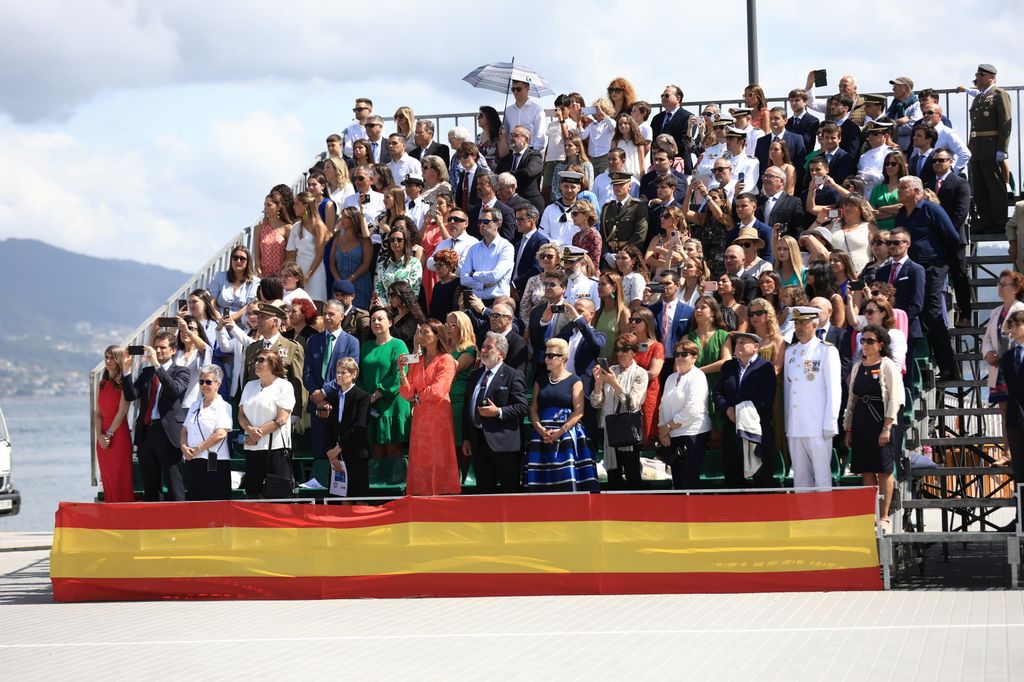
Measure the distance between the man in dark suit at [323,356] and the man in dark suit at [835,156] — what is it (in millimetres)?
6031

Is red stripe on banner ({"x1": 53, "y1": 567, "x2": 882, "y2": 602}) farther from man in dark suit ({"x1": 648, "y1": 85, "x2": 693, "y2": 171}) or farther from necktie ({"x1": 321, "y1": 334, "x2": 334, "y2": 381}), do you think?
man in dark suit ({"x1": 648, "y1": 85, "x2": 693, "y2": 171})

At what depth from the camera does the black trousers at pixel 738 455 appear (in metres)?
14.4

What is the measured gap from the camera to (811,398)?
14047mm

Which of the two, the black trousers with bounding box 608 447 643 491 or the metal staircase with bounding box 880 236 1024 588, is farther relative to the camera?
the black trousers with bounding box 608 447 643 491

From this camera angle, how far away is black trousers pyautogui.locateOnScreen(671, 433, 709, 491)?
47.5 ft

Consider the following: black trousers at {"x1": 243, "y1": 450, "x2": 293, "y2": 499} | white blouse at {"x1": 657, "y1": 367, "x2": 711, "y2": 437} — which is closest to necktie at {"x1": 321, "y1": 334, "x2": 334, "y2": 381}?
black trousers at {"x1": 243, "y1": 450, "x2": 293, "y2": 499}

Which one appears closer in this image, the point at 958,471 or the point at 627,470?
the point at 627,470

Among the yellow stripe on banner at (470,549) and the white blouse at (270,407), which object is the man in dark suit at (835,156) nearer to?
the yellow stripe on banner at (470,549)

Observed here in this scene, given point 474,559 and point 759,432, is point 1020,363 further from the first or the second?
point 474,559

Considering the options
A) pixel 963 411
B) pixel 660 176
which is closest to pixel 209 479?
pixel 660 176

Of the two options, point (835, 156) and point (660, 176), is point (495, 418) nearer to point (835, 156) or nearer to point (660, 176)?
point (660, 176)

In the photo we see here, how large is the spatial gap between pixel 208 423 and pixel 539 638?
4995 millimetres

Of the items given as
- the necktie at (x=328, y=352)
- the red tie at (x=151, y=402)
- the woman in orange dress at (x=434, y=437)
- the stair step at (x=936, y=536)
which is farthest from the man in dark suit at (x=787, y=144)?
the red tie at (x=151, y=402)

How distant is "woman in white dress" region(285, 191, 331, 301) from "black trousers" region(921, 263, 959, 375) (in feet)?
22.6
